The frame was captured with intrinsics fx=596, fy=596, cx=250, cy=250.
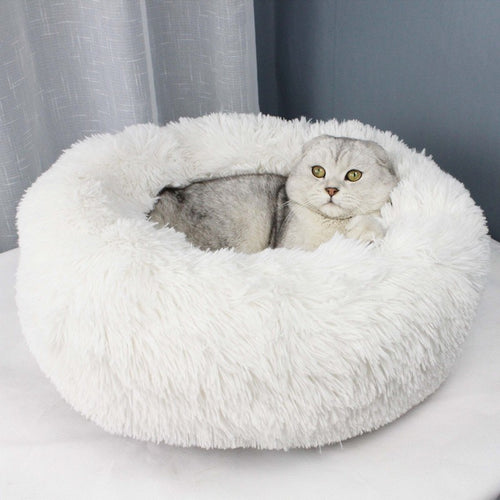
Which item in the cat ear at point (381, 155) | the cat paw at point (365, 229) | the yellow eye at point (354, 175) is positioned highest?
the cat ear at point (381, 155)

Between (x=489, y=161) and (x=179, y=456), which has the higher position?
(x=489, y=161)

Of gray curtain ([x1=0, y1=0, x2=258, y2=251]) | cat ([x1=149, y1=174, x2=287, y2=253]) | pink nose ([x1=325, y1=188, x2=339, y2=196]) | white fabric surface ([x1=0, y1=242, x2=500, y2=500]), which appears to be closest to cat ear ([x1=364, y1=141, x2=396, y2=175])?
pink nose ([x1=325, y1=188, x2=339, y2=196])

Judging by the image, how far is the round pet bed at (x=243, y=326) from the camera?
29.2 inches

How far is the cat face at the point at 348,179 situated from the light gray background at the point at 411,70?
0.89 ft

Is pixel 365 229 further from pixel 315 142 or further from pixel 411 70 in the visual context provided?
pixel 411 70

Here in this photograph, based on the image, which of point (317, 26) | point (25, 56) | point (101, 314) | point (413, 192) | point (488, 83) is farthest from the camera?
point (317, 26)

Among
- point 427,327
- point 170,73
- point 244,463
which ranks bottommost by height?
point 244,463

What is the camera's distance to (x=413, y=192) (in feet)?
3.38

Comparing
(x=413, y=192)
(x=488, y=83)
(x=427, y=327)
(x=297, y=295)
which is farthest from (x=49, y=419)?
(x=488, y=83)

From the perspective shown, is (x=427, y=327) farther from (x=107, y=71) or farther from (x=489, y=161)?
(x=107, y=71)

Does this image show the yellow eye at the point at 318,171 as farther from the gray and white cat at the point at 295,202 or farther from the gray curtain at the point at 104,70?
the gray curtain at the point at 104,70

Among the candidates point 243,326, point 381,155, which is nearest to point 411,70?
point 381,155

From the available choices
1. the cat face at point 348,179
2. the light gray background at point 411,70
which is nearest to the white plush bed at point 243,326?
the cat face at point 348,179

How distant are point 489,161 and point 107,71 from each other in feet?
3.06
